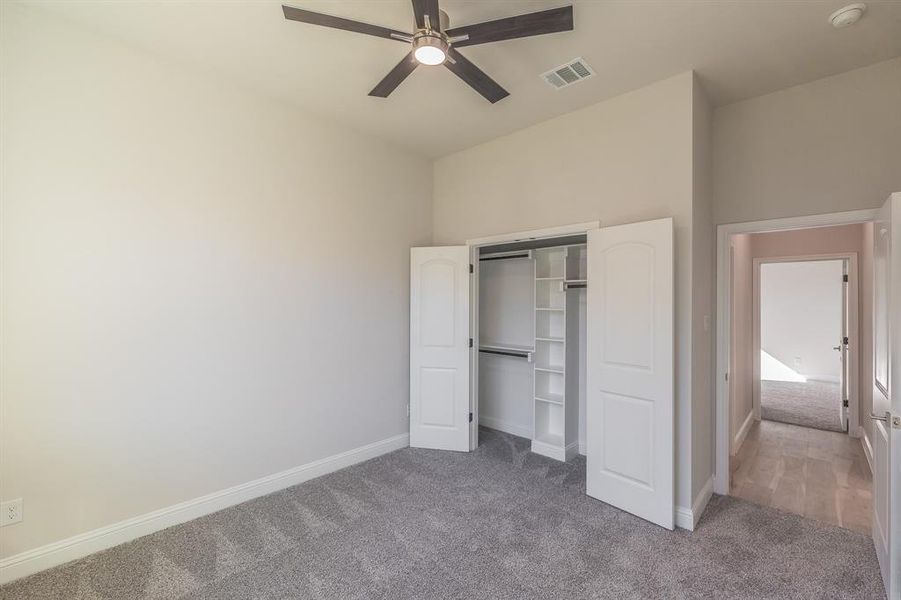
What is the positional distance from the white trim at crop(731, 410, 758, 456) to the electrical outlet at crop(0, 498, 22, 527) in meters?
5.72

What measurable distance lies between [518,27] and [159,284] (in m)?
2.69

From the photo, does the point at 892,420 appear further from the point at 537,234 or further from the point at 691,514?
the point at 537,234

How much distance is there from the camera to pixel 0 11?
210cm

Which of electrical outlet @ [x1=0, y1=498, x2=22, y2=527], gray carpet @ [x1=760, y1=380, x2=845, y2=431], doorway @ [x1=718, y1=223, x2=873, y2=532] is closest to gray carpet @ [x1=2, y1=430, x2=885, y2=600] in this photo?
electrical outlet @ [x1=0, y1=498, x2=22, y2=527]

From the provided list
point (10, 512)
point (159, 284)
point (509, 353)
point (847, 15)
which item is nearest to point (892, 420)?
point (847, 15)

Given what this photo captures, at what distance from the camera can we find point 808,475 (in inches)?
138

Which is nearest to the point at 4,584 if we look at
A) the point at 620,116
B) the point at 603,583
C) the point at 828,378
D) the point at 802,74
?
the point at 603,583

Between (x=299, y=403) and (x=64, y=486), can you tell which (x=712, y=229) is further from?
(x=64, y=486)

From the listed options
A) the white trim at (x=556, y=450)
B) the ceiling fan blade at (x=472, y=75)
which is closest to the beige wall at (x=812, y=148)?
the ceiling fan blade at (x=472, y=75)

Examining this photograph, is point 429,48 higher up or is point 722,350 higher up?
point 429,48

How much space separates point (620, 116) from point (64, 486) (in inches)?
177

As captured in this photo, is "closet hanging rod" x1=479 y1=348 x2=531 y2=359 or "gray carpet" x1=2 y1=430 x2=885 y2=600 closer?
"gray carpet" x1=2 y1=430 x2=885 y2=600

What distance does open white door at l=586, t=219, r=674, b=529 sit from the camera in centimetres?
267

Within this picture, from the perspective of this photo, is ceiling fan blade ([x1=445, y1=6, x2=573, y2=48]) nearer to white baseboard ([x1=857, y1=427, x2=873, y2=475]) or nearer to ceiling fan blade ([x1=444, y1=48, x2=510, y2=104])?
ceiling fan blade ([x1=444, y1=48, x2=510, y2=104])
